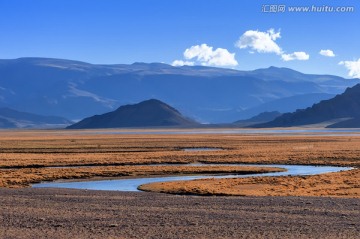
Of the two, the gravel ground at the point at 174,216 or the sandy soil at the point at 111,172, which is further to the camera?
the sandy soil at the point at 111,172

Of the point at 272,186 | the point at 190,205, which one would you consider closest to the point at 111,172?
the point at 272,186

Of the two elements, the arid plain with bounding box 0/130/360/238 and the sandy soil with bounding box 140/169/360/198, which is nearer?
the arid plain with bounding box 0/130/360/238

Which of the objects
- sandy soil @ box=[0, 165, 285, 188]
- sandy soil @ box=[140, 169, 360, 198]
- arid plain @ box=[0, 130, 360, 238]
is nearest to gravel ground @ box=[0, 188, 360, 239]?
arid plain @ box=[0, 130, 360, 238]

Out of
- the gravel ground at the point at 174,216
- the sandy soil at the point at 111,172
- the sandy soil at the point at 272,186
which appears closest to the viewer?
the gravel ground at the point at 174,216

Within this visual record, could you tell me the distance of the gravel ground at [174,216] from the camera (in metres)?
18.6

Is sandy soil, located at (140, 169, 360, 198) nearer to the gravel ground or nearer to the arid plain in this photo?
the arid plain

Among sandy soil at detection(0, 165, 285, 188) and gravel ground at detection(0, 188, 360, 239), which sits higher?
sandy soil at detection(0, 165, 285, 188)

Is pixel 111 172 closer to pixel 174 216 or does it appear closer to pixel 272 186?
pixel 272 186

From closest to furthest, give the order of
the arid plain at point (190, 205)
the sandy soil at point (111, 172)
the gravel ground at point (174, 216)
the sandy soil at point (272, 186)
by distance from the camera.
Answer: the gravel ground at point (174, 216) < the arid plain at point (190, 205) < the sandy soil at point (272, 186) < the sandy soil at point (111, 172)

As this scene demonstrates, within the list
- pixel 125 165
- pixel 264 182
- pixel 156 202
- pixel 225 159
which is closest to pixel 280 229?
pixel 156 202

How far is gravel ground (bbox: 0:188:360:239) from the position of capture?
61.1 ft

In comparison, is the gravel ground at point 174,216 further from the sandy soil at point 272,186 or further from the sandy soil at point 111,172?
the sandy soil at point 111,172

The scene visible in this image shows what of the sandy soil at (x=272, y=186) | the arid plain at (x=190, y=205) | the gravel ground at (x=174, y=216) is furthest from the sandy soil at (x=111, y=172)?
the gravel ground at (x=174, y=216)

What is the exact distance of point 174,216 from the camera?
21500mm
